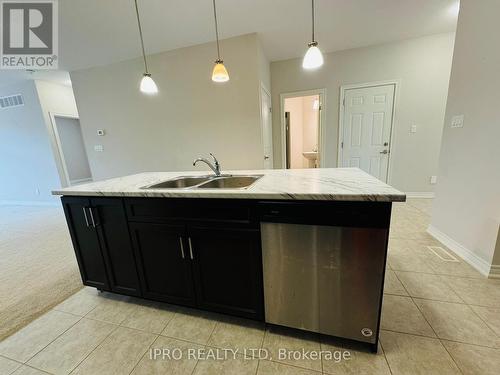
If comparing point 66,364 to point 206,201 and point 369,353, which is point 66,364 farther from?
point 369,353

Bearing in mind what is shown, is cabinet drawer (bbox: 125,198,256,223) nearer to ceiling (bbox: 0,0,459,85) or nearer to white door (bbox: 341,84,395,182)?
ceiling (bbox: 0,0,459,85)

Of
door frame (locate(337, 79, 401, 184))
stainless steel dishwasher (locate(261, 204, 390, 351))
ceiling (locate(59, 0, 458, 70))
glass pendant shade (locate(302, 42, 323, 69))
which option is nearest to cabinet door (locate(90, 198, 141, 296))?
stainless steel dishwasher (locate(261, 204, 390, 351))

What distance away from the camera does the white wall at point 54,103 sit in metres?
4.18

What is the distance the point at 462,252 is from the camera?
6.39 ft

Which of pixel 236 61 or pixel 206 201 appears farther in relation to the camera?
pixel 236 61

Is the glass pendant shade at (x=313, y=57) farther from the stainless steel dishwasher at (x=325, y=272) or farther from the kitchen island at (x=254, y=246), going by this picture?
the stainless steel dishwasher at (x=325, y=272)

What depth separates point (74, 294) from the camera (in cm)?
176

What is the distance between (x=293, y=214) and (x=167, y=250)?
91 cm

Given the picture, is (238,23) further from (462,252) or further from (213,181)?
(462,252)

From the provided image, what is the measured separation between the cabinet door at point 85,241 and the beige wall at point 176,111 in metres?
2.09

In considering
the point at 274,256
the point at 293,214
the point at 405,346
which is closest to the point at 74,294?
the point at 274,256

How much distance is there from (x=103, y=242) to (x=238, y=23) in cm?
292

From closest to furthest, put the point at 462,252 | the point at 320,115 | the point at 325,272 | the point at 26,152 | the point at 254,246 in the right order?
the point at 325,272 → the point at 254,246 → the point at 462,252 → the point at 320,115 → the point at 26,152

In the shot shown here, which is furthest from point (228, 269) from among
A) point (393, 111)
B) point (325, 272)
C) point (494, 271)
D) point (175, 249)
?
point (393, 111)
